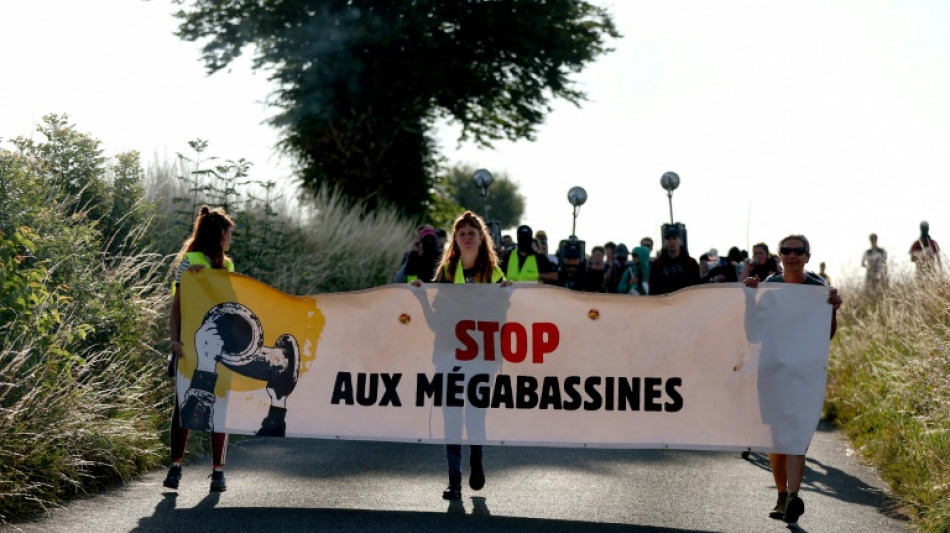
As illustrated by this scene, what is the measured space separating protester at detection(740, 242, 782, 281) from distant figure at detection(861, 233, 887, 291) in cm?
289

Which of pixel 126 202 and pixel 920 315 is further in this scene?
pixel 126 202

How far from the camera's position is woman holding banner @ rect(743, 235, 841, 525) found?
9.12 metres

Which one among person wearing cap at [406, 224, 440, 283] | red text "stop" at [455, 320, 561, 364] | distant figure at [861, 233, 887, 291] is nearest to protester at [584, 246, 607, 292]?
person wearing cap at [406, 224, 440, 283]

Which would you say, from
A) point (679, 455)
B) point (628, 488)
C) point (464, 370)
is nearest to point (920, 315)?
point (679, 455)

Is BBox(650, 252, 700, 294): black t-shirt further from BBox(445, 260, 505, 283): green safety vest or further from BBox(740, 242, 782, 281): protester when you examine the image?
BBox(445, 260, 505, 283): green safety vest

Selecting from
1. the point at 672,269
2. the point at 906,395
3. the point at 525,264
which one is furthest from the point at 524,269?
the point at 906,395

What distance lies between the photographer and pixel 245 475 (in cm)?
1107

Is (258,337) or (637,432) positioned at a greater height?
(258,337)

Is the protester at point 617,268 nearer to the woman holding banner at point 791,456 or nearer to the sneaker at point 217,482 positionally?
the woman holding banner at point 791,456

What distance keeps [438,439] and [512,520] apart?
98cm

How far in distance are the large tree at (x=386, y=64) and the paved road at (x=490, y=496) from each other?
80.3 feet

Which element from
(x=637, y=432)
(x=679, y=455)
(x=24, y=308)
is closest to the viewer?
(x=637, y=432)

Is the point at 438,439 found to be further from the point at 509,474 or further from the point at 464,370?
the point at 509,474

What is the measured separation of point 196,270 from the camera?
9.98 meters
